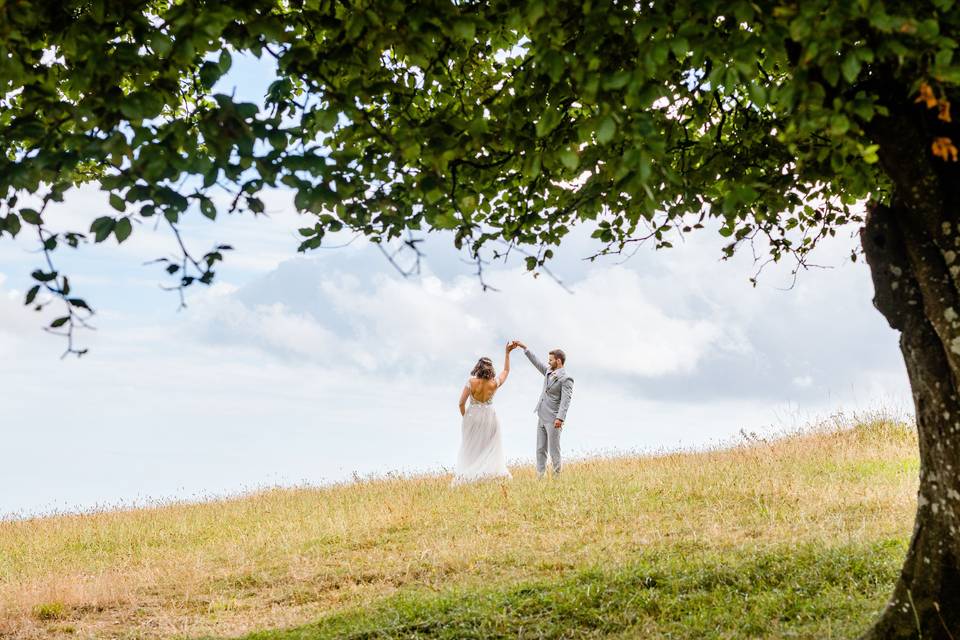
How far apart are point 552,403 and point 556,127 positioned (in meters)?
14.5

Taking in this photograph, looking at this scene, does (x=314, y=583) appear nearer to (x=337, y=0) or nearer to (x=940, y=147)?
(x=337, y=0)

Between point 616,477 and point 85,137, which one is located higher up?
point 85,137

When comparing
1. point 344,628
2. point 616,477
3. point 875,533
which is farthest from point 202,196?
point 616,477

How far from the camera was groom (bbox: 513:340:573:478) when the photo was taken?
69.9 feet

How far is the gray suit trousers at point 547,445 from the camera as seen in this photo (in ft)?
71.0

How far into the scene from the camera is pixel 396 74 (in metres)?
9.41

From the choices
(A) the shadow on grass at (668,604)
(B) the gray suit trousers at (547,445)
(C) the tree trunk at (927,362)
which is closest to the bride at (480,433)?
(B) the gray suit trousers at (547,445)

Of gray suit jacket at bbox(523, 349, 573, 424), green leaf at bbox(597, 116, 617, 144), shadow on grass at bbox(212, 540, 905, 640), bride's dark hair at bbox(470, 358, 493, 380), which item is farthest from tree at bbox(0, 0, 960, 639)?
bride's dark hair at bbox(470, 358, 493, 380)

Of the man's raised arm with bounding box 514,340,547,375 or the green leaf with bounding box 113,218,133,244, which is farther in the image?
the man's raised arm with bounding box 514,340,547,375

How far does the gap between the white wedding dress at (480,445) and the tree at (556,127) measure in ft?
46.7

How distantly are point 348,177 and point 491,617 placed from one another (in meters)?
5.42

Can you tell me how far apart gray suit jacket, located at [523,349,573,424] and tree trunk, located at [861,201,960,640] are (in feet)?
43.4

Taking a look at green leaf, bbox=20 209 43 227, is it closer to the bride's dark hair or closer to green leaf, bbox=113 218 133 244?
green leaf, bbox=113 218 133 244

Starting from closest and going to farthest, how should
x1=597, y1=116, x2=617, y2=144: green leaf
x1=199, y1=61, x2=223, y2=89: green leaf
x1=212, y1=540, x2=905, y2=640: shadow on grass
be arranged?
x1=597, y1=116, x2=617, y2=144: green leaf
x1=199, y1=61, x2=223, y2=89: green leaf
x1=212, y1=540, x2=905, y2=640: shadow on grass
